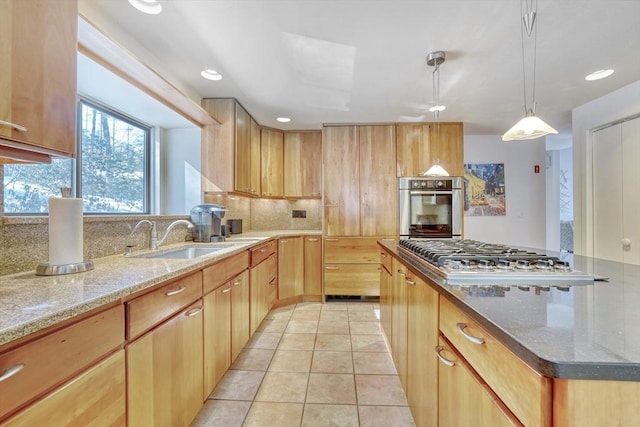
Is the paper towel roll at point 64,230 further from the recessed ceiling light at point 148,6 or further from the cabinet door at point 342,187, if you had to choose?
the cabinet door at point 342,187

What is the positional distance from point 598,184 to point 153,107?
4483mm

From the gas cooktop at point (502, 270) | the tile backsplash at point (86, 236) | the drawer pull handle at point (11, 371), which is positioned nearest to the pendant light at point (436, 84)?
the gas cooktop at point (502, 270)

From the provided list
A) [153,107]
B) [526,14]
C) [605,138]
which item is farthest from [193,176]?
[605,138]

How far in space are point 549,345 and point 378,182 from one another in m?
3.10

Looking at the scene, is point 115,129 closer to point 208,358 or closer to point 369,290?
point 208,358

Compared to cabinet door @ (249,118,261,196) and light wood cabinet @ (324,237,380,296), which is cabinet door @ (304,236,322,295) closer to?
light wood cabinet @ (324,237,380,296)

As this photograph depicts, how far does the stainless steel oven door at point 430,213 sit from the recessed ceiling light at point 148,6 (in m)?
2.92

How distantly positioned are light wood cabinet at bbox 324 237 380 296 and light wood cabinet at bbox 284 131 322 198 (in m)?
0.80

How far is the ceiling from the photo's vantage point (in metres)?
1.55

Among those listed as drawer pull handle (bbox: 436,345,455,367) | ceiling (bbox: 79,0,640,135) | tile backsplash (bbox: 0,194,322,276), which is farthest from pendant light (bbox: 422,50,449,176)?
tile backsplash (bbox: 0,194,322,276)

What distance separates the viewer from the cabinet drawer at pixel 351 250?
348 cm

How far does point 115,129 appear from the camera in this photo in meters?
2.19

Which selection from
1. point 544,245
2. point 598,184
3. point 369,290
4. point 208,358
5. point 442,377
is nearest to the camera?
point 442,377

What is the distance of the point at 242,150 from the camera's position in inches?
118
